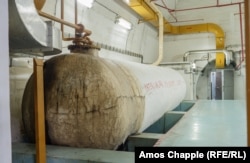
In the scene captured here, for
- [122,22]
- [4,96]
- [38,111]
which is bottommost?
[38,111]

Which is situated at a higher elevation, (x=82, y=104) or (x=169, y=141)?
(x=82, y=104)

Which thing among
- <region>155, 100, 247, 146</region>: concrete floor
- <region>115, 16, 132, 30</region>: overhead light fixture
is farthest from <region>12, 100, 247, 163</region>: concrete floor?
<region>115, 16, 132, 30</region>: overhead light fixture

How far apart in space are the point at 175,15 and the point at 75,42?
746 cm

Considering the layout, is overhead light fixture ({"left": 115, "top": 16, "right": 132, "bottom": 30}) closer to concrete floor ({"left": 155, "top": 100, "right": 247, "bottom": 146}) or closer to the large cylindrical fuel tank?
concrete floor ({"left": 155, "top": 100, "right": 247, "bottom": 146})

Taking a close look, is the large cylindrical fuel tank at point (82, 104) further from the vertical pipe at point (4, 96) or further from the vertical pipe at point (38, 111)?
the vertical pipe at point (4, 96)

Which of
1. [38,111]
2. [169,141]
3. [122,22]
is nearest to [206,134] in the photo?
[169,141]

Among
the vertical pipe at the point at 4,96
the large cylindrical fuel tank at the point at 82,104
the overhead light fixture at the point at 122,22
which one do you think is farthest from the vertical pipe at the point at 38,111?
the overhead light fixture at the point at 122,22

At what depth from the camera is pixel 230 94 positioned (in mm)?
8414

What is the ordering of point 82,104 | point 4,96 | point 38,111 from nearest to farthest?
point 4,96 → point 38,111 → point 82,104

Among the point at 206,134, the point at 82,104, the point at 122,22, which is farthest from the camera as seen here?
the point at 122,22

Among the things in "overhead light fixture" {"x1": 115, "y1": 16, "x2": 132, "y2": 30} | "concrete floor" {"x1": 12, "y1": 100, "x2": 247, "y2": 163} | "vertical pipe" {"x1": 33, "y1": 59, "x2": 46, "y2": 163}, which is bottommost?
"concrete floor" {"x1": 12, "y1": 100, "x2": 247, "y2": 163}

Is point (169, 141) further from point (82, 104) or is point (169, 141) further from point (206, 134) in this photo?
point (82, 104)

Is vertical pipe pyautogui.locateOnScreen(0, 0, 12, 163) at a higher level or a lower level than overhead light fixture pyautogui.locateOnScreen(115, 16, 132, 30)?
lower

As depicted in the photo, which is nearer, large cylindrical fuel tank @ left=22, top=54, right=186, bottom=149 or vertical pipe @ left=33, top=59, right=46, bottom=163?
vertical pipe @ left=33, top=59, right=46, bottom=163
